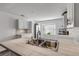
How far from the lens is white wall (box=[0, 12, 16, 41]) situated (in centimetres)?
380

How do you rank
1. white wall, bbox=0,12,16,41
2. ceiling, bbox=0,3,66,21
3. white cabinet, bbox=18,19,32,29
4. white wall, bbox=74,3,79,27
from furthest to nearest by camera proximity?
white cabinet, bbox=18,19,32,29 → white wall, bbox=0,12,16,41 → ceiling, bbox=0,3,66,21 → white wall, bbox=74,3,79,27

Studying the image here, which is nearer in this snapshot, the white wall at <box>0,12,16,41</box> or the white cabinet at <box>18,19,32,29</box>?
the white wall at <box>0,12,16,41</box>

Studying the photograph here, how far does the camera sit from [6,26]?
4.03 metres

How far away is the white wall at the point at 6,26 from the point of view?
12.5 feet

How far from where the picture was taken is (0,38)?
3.73 m

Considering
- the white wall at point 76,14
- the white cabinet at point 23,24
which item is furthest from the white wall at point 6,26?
the white wall at point 76,14

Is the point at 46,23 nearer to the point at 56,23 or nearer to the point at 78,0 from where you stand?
the point at 56,23

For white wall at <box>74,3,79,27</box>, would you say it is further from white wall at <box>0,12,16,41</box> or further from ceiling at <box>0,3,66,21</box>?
white wall at <box>0,12,16,41</box>

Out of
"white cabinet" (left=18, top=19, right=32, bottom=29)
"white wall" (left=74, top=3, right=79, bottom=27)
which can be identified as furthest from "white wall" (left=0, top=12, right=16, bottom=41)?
"white wall" (left=74, top=3, right=79, bottom=27)

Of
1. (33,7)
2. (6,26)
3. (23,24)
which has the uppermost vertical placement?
(33,7)

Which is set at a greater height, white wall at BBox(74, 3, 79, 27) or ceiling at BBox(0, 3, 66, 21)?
ceiling at BBox(0, 3, 66, 21)

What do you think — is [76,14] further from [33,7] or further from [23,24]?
[23,24]

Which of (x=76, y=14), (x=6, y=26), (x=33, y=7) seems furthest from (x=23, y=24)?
(x=76, y=14)

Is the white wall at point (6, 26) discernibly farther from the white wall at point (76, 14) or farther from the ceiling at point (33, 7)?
the white wall at point (76, 14)
